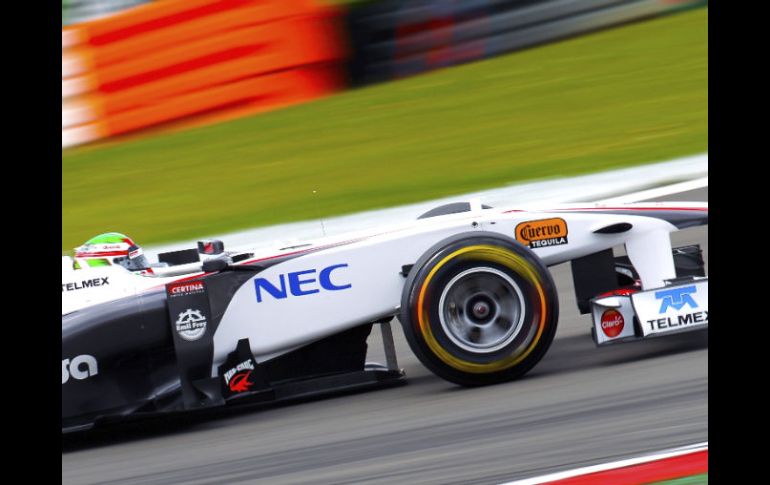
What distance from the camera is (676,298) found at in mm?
6059

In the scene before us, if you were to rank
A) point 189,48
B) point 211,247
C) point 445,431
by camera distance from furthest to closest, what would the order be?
point 189,48
point 211,247
point 445,431

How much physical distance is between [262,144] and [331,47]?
155cm

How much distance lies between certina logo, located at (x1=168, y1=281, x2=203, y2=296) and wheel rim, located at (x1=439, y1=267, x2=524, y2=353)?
132cm

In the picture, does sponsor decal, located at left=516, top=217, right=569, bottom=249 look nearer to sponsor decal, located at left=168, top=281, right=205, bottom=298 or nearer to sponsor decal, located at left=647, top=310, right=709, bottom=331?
sponsor decal, located at left=647, top=310, right=709, bottom=331

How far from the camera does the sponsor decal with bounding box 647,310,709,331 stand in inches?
237

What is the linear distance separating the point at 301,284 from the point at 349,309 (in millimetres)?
300

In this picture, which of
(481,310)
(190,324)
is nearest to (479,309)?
(481,310)

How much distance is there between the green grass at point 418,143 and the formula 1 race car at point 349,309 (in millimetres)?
5689

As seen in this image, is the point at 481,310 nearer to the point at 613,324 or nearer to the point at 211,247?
the point at 613,324

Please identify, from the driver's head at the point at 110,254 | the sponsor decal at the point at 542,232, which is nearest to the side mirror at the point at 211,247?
the driver's head at the point at 110,254

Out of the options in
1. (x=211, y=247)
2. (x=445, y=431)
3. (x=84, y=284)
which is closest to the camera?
(x=445, y=431)

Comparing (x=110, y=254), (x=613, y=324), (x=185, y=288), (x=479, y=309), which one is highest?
(x=110, y=254)

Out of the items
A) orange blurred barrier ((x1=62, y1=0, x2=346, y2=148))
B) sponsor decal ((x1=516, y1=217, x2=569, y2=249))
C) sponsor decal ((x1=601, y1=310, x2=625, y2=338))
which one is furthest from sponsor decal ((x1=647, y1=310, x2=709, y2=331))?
orange blurred barrier ((x1=62, y1=0, x2=346, y2=148))

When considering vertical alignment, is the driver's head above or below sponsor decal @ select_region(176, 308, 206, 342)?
above
